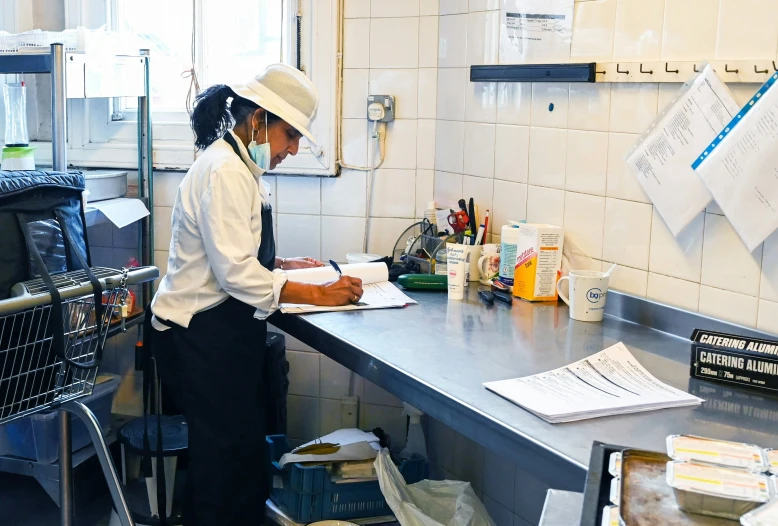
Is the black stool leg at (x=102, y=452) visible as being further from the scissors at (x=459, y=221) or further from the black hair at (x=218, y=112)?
the scissors at (x=459, y=221)

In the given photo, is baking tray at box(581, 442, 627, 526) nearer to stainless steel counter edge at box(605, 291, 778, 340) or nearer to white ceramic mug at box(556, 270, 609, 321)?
stainless steel counter edge at box(605, 291, 778, 340)

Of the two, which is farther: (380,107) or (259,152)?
(380,107)

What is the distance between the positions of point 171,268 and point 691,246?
4.18 feet

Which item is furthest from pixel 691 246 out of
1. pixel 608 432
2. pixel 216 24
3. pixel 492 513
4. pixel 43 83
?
pixel 43 83

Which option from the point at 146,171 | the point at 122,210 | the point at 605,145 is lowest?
the point at 122,210

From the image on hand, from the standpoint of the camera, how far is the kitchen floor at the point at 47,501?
2938mm

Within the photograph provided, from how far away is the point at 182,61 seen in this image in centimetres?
324

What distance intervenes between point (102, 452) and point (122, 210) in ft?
3.70

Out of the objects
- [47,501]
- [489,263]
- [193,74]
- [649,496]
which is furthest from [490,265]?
[47,501]

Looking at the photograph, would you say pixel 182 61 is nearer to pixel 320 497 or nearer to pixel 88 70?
pixel 88 70

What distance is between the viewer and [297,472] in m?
2.33

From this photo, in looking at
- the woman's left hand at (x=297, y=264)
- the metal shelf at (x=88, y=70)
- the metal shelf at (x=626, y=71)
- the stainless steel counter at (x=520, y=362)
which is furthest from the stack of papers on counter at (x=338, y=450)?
the metal shelf at (x=88, y=70)

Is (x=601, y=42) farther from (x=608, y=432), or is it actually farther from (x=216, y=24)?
(x=216, y=24)

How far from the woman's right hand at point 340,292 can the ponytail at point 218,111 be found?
1.60 feet
